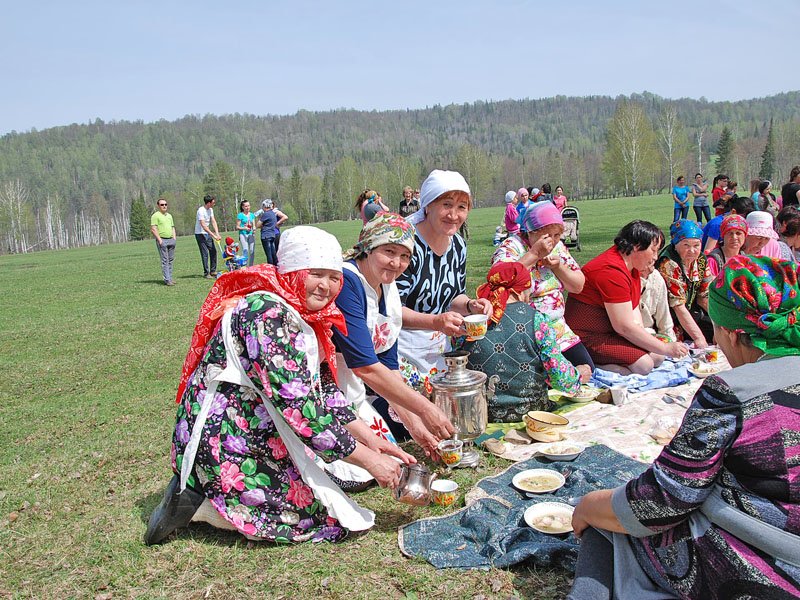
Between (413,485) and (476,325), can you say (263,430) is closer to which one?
(413,485)

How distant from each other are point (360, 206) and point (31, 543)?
9899 millimetres

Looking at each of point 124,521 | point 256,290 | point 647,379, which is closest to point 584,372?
point 647,379

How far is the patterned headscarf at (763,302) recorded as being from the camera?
5.97ft

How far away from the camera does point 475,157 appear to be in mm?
97750

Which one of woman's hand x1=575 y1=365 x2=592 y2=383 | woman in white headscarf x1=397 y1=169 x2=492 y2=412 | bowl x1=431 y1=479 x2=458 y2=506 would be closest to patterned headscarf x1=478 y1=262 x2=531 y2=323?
woman in white headscarf x1=397 y1=169 x2=492 y2=412

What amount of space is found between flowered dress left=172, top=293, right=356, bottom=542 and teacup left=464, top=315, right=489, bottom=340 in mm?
1366

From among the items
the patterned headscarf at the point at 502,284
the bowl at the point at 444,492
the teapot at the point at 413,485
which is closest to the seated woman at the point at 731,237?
the patterned headscarf at the point at 502,284

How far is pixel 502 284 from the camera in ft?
15.0

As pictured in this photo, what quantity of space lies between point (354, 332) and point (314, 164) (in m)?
168

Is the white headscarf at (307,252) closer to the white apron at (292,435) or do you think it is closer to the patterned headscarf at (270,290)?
the patterned headscarf at (270,290)

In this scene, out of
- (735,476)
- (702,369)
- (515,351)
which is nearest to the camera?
(735,476)

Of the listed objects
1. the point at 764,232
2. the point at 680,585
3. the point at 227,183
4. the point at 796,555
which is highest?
the point at 227,183

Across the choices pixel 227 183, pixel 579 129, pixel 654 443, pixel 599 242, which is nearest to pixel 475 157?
pixel 227 183

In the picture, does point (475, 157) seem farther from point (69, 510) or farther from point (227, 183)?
point (69, 510)
